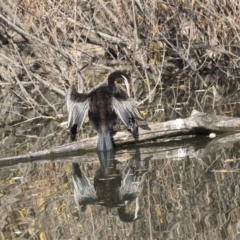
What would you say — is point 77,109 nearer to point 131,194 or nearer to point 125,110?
point 125,110

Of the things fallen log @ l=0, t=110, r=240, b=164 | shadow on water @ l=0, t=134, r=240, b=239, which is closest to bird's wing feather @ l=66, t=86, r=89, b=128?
fallen log @ l=0, t=110, r=240, b=164

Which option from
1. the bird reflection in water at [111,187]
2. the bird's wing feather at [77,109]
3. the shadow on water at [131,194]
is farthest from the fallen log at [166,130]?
the bird's wing feather at [77,109]

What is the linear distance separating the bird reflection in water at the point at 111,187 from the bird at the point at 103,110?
30 cm

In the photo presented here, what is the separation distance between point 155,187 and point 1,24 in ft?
22.4

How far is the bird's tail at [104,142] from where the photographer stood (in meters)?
9.12

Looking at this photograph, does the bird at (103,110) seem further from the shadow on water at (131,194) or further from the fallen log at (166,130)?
the shadow on water at (131,194)

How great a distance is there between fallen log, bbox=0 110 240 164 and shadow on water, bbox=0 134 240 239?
10 centimetres

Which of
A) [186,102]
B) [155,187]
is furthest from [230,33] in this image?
[155,187]

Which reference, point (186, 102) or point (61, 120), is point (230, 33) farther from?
point (61, 120)

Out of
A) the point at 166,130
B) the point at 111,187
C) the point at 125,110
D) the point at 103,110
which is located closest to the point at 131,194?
the point at 111,187

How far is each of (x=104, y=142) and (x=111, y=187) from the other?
121 centimetres

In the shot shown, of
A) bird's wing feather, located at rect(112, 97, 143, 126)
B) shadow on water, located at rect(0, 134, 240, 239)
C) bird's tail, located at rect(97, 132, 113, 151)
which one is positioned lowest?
shadow on water, located at rect(0, 134, 240, 239)

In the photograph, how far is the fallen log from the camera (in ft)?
29.6

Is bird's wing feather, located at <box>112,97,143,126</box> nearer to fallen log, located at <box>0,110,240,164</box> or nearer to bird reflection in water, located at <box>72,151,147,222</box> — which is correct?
fallen log, located at <box>0,110,240,164</box>
